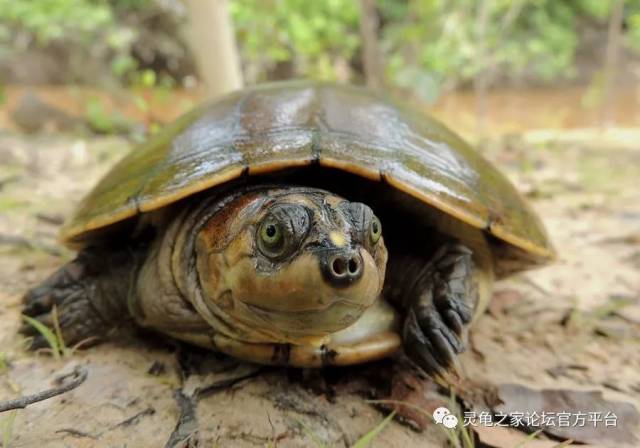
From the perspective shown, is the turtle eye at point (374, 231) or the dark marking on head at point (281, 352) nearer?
the turtle eye at point (374, 231)

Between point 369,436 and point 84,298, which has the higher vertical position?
point 84,298

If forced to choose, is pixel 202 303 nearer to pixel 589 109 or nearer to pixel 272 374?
pixel 272 374

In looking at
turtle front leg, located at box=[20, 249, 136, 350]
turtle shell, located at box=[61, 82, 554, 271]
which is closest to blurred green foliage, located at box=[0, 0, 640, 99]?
turtle shell, located at box=[61, 82, 554, 271]

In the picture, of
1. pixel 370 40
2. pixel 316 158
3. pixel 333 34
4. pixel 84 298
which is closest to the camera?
pixel 316 158

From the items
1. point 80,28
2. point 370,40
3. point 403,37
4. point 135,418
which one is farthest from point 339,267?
point 80,28

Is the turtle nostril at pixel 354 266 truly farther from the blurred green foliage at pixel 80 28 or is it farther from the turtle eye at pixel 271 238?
the blurred green foliage at pixel 80 28

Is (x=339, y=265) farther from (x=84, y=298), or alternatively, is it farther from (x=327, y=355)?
Result: (x=84, y=298)

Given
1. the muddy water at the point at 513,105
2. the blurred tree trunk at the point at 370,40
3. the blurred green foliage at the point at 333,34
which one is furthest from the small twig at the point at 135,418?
the muddy water at the point at 513,105
